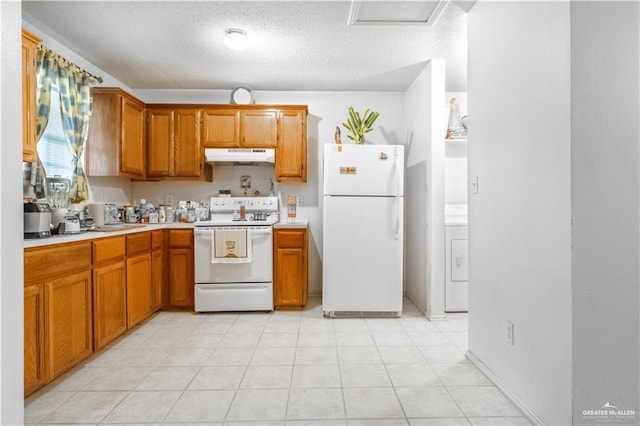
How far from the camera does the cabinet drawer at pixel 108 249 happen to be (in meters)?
2.31

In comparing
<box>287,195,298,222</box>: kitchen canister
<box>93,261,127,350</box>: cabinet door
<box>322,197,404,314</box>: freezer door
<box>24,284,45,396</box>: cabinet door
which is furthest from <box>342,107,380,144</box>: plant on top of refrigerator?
<box>24,284,45,396</box>: cabinet door

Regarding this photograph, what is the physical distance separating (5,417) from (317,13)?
269 cm

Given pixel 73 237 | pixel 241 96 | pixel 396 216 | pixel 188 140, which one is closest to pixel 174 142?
pixel 188 140

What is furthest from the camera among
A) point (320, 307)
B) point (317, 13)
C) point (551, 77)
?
point (320, 307)

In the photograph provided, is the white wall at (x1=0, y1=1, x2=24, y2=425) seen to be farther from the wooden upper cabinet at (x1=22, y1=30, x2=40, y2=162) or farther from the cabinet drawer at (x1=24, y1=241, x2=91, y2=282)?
the wooden upper cabinet at (x1=22, y1=30, x2=40, y2=162)

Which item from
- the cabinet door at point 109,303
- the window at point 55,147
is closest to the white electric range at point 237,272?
the cabinet door at point 109,303

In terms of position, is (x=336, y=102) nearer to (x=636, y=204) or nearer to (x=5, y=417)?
(x=636, y=204)

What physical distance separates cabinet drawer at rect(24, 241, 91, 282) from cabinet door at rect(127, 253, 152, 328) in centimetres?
58

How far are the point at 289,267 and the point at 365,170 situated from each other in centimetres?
124

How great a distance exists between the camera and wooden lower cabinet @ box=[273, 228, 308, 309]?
3375mm

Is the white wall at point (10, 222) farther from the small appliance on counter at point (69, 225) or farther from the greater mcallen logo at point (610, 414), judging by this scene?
the greater mcallen logo at point (610, 414)

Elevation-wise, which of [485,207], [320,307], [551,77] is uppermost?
[551,77]

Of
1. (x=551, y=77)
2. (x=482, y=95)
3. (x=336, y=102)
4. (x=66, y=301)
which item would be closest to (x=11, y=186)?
(x=66, y=301)

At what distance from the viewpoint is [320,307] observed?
3.54 meters
